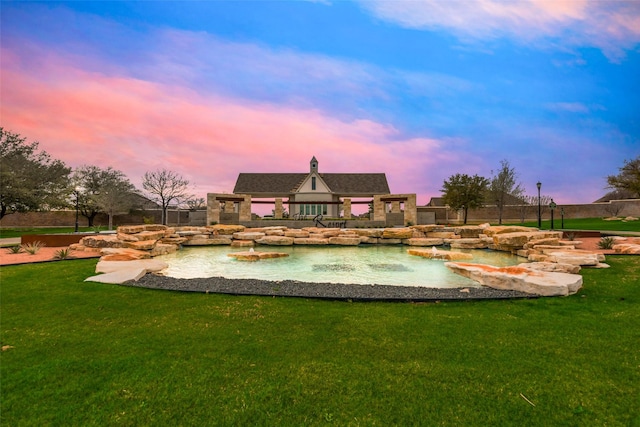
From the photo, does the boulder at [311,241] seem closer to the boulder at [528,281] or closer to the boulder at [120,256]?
the boulder at [120,256]

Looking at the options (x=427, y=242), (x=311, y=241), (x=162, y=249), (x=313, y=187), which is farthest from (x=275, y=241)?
(x=313, y=187)

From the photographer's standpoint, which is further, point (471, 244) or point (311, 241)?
point (311, 241)

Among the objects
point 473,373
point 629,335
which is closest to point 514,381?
point 473,373

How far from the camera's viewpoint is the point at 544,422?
2592mm

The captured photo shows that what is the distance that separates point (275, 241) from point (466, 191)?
2230 centimetres

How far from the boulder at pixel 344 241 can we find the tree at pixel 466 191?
1792 cm

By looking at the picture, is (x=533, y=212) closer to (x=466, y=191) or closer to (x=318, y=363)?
(x=466, y=191)

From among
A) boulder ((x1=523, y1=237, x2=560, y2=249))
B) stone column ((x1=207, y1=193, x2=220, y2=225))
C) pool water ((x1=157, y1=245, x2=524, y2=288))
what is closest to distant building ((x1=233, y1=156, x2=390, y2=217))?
stone column ((x1=207, y1=193, x2=220, y2=225))

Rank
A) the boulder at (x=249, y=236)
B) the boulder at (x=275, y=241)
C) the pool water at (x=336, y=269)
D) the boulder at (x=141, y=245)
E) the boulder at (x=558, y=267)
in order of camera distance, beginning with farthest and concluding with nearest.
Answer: the boulder at (x=249, y=236) → the boulder at (x=275, y=241) → the boulder at (x=141, y=245) → the pool water at (x=336, y=269) → the boulder at (x=558, y=267)

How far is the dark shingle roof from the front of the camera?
1571 inches

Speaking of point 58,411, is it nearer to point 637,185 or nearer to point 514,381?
point 514,381

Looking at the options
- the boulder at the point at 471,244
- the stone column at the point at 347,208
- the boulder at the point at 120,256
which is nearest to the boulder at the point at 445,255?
the boulder at the point at 471,244

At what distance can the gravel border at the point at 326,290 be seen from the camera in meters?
6.00

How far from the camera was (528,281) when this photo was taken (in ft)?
21.2
